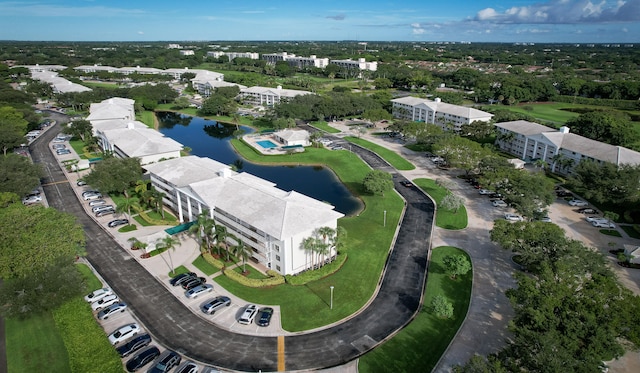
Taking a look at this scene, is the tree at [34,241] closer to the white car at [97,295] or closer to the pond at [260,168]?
the white car at [97,295]

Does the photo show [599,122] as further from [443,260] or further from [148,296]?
[148,296]

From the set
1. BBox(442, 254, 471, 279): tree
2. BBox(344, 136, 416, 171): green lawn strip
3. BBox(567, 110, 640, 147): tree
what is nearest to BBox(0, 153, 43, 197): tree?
BBox(442, 254, 471, 279): tree

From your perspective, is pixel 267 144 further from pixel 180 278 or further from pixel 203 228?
pixel 180 278

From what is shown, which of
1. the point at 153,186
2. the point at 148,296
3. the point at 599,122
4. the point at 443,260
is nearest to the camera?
the point at 148,296

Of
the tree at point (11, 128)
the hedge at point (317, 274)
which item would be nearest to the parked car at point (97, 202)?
the tree at point (11, 128)

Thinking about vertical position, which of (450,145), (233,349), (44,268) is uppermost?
(450,145)

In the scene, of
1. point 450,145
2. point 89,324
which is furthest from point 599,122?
point 89,324

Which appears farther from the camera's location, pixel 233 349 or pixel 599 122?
pixel 599 122
